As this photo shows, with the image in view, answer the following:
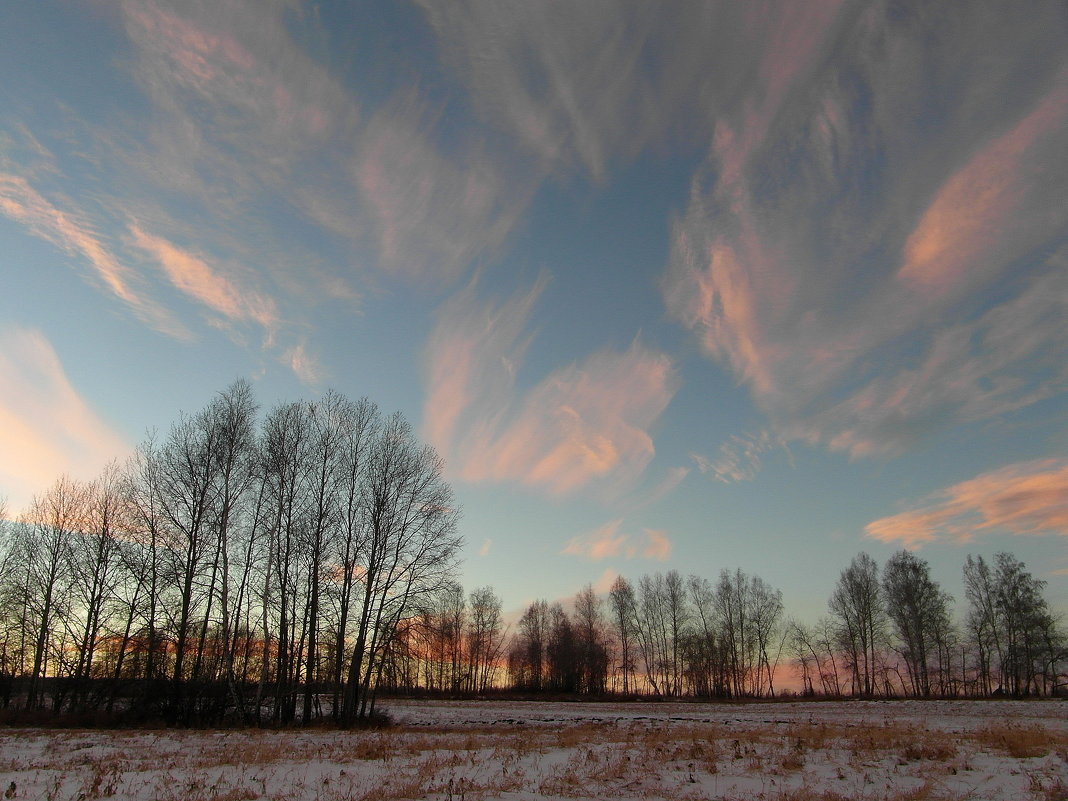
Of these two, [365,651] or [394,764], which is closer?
[394,764]

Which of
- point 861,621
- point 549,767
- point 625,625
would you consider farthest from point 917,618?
point 549,767

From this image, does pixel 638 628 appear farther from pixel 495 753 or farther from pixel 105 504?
pixel 495 753

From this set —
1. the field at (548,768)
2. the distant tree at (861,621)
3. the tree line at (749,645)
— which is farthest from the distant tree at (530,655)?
the field at (548,768)

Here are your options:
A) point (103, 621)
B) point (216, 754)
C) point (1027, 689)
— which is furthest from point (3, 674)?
point (1027, 689)

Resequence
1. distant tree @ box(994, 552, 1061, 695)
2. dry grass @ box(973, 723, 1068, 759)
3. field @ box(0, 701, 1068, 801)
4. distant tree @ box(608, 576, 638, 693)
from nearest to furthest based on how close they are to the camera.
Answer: field @ box(0, 701, 1068, 801)
dry grass @ box(973, 723, 1068, 759)
distant tree @ box(994, 552, 1061, 695)
distant tree @ box(608, 576, 638, 693)

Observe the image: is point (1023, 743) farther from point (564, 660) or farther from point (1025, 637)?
point (564, 660)

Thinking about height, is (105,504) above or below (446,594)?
above

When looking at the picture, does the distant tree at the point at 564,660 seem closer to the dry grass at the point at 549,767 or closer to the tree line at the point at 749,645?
the tree line at the point at 749,645

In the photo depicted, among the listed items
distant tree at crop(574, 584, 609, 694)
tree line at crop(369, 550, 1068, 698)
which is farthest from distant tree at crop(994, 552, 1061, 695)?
distant tree at crop(574, 584, 609, 694)

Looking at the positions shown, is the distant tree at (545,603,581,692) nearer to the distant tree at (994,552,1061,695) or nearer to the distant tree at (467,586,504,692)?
the distant tree at (467,586,504,692)

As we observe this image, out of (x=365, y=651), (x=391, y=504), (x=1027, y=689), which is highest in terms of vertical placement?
(x=391, y=504)

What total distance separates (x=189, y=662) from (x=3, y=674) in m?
13.9

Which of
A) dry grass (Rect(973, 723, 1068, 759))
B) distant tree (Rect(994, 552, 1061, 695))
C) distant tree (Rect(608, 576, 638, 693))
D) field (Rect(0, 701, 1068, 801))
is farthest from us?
distant tree (Rect(608, 576, 638, 693))

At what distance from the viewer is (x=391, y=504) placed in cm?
3200
